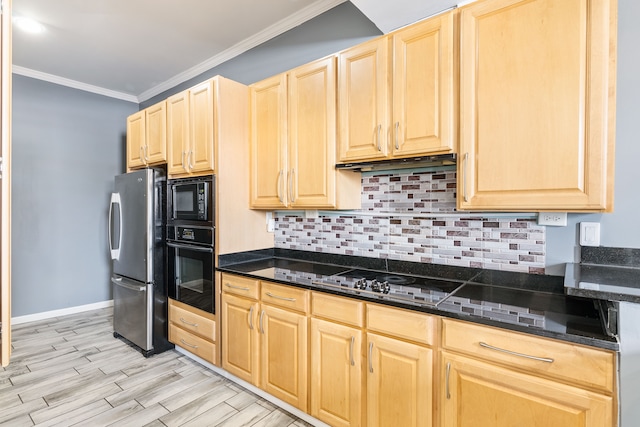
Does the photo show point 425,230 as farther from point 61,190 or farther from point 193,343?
point 61,190

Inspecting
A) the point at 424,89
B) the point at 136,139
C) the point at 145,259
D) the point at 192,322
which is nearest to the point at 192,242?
the point at 145,259

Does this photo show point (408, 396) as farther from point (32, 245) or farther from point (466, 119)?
point (32, 245)

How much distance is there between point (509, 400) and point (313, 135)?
5.72ft

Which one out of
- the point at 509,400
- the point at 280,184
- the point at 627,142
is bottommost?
the point at 509,400

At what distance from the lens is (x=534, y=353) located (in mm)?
1208

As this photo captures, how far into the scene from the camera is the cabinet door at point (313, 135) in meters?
2.11

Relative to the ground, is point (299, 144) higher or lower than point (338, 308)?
higher

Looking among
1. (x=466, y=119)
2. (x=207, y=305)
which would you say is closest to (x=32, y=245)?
(x=207, y=305)

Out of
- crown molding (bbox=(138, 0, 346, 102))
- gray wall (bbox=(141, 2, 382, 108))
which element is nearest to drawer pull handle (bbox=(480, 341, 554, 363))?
gray wall (bbox=(141, 2, 382, 108))

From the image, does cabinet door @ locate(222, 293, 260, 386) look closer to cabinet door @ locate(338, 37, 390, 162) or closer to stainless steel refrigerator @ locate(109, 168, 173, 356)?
stainless steel refrigerator @ locate(109, 168, 173, 356)

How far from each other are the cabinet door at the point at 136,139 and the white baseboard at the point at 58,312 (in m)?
2.00

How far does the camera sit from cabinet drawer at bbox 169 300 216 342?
8.32 ft

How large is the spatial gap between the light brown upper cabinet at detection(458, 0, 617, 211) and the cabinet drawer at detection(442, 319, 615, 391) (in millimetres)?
564

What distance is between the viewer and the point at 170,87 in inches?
159
